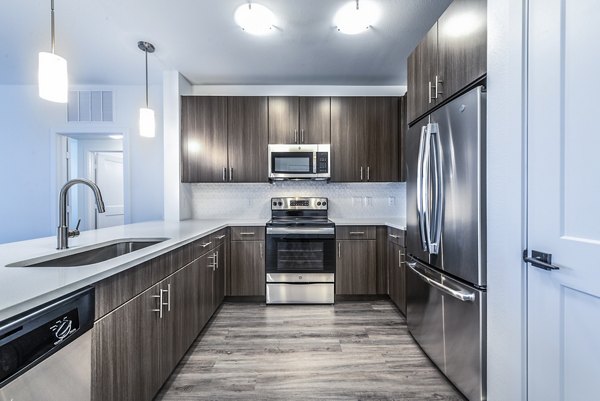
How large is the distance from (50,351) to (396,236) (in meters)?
2.63

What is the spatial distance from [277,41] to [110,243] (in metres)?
2.20

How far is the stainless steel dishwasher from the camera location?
72cm

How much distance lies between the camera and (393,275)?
294cm

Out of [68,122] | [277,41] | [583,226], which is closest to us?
[583,226]

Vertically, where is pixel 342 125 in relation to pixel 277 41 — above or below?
below

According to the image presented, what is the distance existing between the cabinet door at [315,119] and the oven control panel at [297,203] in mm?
749

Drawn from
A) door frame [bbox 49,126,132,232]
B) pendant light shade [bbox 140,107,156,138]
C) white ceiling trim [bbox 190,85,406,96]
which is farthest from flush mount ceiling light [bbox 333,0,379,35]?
door frame [bbox 49,126,132,232]

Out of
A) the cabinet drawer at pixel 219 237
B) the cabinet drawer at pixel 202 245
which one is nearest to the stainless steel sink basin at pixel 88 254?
the cabinet drawer at pixel 202 245

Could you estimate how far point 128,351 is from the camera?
49.8 inches

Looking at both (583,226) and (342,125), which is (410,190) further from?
(342,125)

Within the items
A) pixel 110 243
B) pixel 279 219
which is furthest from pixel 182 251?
pixel 279 219

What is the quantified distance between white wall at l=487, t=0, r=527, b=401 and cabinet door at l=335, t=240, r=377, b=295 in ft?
5.75

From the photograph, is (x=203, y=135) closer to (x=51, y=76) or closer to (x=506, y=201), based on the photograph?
(x=51, y=76)

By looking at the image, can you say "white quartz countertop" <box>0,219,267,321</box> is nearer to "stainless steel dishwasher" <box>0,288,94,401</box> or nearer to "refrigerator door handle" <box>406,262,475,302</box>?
"stainless steel dishwasher" <box>0,288,94,401</box>
